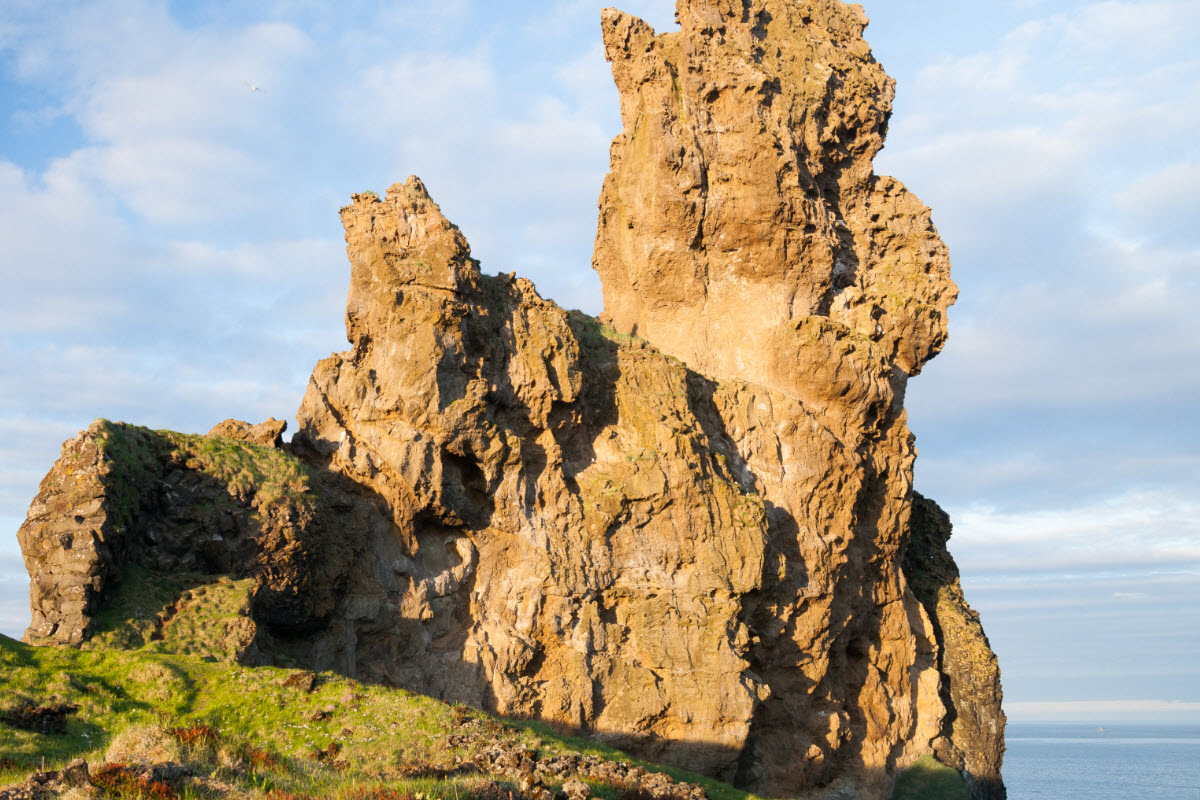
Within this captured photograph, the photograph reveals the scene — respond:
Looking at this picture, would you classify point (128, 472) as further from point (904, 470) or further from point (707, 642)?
point (904, 470)

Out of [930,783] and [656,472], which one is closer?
[656,472]

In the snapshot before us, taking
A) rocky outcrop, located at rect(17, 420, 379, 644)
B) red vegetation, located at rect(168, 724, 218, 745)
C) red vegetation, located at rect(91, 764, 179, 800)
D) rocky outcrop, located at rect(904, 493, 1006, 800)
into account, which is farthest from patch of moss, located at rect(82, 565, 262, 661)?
rocky outcrop, located at rect(904, 493, 1006, 800)

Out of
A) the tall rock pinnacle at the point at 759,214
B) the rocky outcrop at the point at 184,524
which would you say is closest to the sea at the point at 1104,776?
the tall rock pinnacle at the point at 759,214

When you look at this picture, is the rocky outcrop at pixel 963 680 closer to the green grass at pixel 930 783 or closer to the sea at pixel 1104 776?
the green grass at pixel 930 783

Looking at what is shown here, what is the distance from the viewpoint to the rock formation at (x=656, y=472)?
90.8 feet

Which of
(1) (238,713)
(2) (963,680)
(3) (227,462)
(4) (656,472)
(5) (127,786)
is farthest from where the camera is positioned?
(2) (963,680)

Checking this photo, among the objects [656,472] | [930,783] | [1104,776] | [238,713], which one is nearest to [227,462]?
[238,713]

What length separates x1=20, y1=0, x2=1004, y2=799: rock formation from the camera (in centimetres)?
2769

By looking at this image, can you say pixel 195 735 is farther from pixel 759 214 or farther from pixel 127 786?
pixel 759 214

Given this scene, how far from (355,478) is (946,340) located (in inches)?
1128

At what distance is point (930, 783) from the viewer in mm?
41500

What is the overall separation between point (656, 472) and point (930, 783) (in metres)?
20.7

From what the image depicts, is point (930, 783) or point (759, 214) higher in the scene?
point (759, 214)

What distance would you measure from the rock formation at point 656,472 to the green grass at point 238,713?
2.26 m
